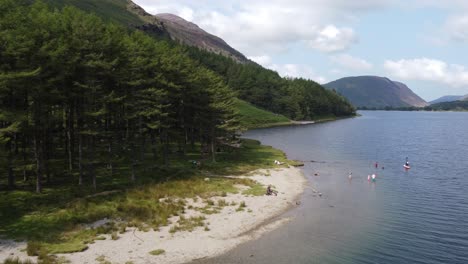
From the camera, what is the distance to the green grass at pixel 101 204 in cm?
3266

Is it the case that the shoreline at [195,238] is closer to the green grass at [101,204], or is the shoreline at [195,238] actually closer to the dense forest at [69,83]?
the green grass at [101,204]

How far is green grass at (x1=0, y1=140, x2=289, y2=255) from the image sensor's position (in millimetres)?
32656

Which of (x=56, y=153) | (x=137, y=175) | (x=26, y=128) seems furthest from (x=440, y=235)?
(x=56, y=153)

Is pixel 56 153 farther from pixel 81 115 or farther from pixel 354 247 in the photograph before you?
pixel 354 247

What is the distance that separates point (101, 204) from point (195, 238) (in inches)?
513

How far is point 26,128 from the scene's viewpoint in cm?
3984

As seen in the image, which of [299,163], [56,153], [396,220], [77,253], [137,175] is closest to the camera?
Result: [77,253]

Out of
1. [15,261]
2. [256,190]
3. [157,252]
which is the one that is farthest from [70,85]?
[256,190]

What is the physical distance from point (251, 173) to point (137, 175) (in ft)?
68.2

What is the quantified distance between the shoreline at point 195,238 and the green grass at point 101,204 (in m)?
1.13

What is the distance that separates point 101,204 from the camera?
4100 cm

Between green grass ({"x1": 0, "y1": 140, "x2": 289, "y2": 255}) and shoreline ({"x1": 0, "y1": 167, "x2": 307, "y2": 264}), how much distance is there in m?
1.13

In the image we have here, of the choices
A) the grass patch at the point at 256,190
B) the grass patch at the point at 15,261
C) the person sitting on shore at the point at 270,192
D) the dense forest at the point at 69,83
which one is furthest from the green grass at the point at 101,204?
the dense forest at the point at 69,83

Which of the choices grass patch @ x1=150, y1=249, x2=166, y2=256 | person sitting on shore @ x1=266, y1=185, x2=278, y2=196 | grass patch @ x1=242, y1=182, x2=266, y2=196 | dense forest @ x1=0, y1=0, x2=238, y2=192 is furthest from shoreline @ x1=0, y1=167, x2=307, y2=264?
dense forest @ x1=0, y1=0, x2=238, y2=192
